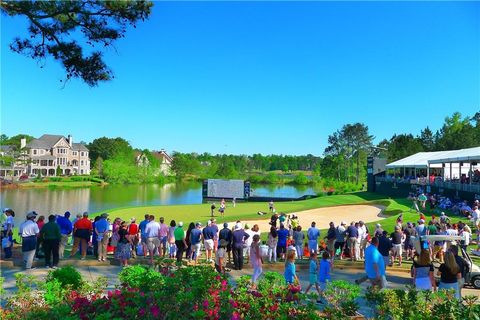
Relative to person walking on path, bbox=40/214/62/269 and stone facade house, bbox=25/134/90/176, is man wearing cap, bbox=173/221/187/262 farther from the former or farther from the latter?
stone facade house, bbox=25/134/90/176

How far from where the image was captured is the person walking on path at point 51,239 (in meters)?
11.3

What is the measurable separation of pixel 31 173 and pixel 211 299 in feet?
333

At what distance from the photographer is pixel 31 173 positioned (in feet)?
311

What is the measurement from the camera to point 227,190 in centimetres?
4891

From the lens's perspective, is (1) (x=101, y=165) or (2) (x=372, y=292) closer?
(2) (x=372, y=292)

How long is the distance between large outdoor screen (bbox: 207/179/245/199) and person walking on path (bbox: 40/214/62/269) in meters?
37.2

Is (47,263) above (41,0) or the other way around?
the other way around

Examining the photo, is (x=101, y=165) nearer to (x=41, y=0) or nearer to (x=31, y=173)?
(x=31, y=173)

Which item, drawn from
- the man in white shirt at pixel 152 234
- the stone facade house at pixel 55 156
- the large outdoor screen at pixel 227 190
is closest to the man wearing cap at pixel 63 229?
the man in white shirt at pixel 152 234

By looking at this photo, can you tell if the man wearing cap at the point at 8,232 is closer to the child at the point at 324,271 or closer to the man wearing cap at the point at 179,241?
the man wearing cap at the point at 179,241

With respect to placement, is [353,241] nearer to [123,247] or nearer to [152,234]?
[152,234]

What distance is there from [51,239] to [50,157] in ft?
310

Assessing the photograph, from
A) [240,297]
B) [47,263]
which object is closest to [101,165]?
[47,263]

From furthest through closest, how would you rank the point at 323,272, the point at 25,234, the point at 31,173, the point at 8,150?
the point at 31,173 → the point at 8,150 → the point at 25,234 → the point at 323,272
